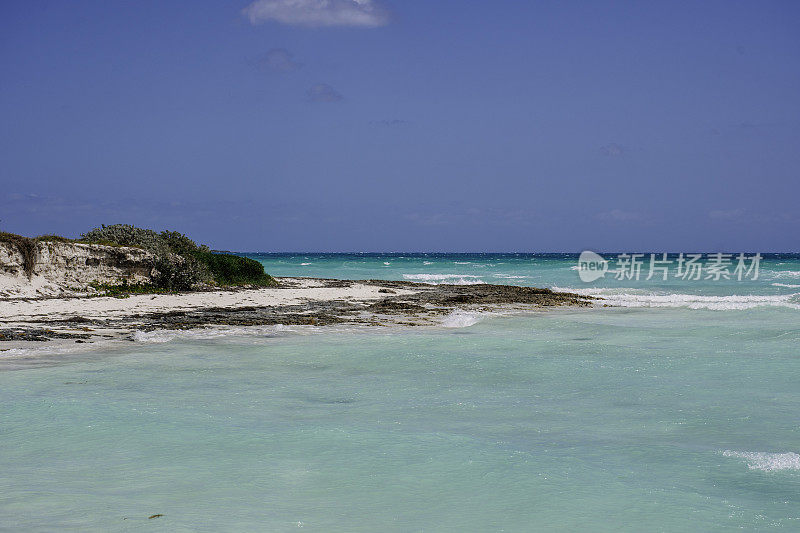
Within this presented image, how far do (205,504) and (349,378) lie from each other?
4.12 m

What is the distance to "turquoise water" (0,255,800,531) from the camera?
4027mm

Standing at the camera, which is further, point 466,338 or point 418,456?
point 466,338

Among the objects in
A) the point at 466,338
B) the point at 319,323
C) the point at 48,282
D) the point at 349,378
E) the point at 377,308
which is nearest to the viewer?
the point at 349,378

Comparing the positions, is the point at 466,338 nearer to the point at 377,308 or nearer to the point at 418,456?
the point at 377,308

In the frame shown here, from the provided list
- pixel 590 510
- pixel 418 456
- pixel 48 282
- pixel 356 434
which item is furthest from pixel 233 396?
pixel 48 282

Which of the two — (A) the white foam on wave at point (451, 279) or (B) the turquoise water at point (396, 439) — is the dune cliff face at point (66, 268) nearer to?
(B) the turquoise water at point (396, 439)

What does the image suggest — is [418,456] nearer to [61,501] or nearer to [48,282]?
[61,501]

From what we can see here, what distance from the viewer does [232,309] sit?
16.5 meters

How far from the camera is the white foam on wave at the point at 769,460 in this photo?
4906 millimetres

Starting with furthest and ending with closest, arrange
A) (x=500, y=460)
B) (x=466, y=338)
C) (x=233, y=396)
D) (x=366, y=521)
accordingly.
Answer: (x=466, y=338) → (x=233, y=396) → (x=500, y=460) → (x=366, y=521)

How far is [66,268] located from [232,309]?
646cm

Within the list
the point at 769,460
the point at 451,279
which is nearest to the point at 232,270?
the point at 451,279

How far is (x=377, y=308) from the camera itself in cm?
1742

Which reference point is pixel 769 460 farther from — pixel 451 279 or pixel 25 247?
pixel 451 279
